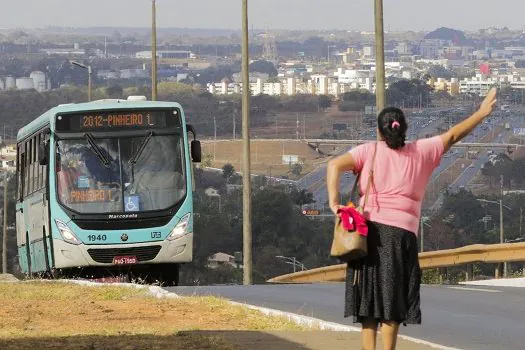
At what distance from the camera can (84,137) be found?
89.6ft

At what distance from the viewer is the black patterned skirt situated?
37.6 feet

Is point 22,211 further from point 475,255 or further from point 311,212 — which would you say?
point 311,212

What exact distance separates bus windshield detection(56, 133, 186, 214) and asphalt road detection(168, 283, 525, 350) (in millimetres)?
2048

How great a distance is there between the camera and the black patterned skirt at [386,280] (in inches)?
452

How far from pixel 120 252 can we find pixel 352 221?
1626 cm

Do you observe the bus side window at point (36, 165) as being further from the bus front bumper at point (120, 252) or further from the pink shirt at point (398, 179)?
the pink shirt at point (398, 179)

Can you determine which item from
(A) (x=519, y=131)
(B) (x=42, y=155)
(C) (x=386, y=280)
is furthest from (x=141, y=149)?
(A) (x=519, y=131)

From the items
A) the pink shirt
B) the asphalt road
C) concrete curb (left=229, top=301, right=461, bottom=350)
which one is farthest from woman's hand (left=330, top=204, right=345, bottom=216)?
the asphalt road

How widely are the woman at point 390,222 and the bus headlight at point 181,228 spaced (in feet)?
51.4

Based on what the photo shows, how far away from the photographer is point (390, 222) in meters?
11.5

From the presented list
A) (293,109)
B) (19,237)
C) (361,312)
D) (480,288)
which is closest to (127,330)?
(361,312)

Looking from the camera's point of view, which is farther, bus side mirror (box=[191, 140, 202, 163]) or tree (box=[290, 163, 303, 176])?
tree (box=[290, 163, 303, 176])

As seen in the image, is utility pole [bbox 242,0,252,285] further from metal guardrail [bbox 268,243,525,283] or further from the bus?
the bus

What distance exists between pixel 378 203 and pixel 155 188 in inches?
624
